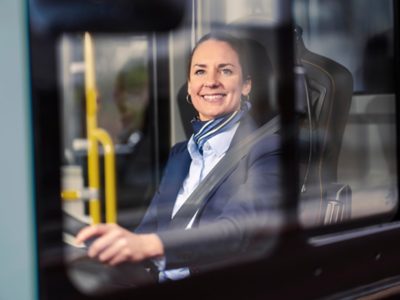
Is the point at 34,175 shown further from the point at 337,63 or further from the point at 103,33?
the point at 337,63

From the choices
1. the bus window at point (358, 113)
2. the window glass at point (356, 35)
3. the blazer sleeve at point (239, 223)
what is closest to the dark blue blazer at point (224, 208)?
the blazer sleeve at point (239, 223)

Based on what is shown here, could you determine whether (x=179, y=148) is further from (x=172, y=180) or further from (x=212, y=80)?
(x=212, y=80)

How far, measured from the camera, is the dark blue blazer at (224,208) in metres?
2.32

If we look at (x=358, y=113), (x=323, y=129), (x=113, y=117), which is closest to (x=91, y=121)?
(x=113, y=117)

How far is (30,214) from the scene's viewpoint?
2.02m

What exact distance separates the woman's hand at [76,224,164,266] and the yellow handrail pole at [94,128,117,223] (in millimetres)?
32

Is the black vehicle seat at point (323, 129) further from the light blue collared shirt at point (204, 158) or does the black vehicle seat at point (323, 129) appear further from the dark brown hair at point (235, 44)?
the light blue collared shirt at point (204, 158)

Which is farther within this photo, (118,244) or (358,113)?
(358,113)

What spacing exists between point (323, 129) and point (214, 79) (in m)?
0.57

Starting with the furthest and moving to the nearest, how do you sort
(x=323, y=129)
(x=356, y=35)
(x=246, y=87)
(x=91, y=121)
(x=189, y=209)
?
(x=356, y=35), (x=323, y=129), (x=246, y=87), (x=189, y=209), (x=91, y=121)

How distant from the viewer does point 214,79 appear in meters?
2.40

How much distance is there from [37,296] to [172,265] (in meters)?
0.43

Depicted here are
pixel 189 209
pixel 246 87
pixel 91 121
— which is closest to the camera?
pixel 91 121

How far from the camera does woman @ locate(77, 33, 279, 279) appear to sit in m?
2.33
